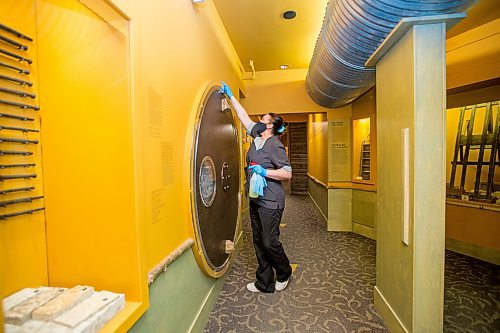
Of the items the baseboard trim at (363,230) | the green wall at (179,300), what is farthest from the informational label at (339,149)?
the green wall at (179,300)

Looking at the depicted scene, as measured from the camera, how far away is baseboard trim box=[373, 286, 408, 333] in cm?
180

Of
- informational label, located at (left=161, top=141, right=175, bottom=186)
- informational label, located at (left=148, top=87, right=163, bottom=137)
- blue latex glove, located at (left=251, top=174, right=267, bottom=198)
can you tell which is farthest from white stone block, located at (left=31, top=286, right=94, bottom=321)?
blue latex glove, located at (left=251, top=174, right=267, bottom=198)

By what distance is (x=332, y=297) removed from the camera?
2441 millimetres

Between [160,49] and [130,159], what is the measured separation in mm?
671

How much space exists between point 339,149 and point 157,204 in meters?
3.65

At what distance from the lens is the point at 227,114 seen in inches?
106

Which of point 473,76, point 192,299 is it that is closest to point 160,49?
point 192,299

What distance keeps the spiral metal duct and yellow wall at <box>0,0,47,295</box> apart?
5.36 ft

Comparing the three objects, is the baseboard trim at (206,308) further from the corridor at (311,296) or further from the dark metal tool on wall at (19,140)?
the dark metal tool on wall at (19,140)

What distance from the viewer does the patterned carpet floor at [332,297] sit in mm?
2053

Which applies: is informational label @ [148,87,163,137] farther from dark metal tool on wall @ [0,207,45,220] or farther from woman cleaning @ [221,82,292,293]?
woman cleaning @ [221,82,292,293]

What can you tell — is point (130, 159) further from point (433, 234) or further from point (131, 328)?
point (433, 234)

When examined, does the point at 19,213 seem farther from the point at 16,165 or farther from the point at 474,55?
the point at 474,55

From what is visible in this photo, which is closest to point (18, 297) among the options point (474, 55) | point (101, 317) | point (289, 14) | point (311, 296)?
point (101, 317)
